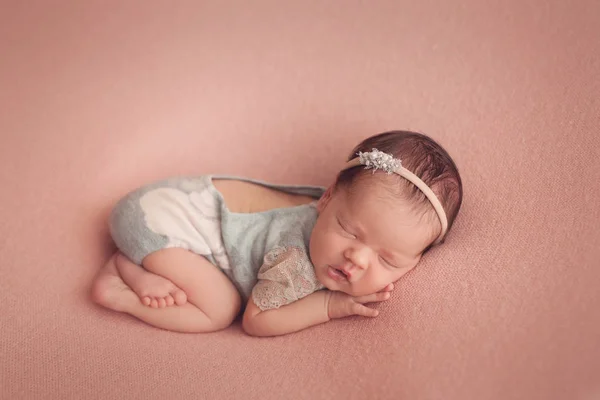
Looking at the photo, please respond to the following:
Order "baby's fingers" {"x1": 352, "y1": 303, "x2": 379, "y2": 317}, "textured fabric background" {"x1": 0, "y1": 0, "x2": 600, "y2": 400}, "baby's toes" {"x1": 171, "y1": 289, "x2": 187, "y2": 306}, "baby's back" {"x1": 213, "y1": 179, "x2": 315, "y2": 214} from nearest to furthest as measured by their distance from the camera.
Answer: "textured fabric background" {"x1": 0, "y1": 0, "x2": 600, "y2": 400}, "baby's fingers" {"x1": 352, "y1": 303, "x2": 379, "y2": 317}, "baby's toes" {"x1": 171, "y1": 289, "x2": 187, "y2": 306}, "baby's back" {"x1": 213, "y1": 179, "x2": 315, "y2": 214}

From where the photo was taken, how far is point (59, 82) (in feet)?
4.78

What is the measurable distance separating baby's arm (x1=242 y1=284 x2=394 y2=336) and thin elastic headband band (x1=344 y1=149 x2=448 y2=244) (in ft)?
0.62

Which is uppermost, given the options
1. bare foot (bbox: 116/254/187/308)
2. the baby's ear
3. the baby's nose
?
the baby's ear

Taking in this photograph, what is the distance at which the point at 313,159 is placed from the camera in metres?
1.49

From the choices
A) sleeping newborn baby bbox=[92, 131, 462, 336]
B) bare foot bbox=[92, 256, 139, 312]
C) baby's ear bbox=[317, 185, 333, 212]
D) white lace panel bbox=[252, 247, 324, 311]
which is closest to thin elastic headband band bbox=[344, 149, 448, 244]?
sleeping newborn baby bbox=[92, 131, 462, 336]

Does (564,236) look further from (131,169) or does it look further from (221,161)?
(131,169)

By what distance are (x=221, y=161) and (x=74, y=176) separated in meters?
0.37

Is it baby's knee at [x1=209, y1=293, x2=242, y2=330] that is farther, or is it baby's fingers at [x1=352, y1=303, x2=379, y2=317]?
baby's knee at [x1=209, y1=293, x2=242, y2=330]

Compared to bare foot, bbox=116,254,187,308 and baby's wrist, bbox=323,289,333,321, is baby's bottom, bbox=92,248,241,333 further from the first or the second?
baby's wrist, bbox=323,289,333,321

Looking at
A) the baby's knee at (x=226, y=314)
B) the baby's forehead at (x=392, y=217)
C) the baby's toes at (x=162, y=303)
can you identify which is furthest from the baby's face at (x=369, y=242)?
the baby's toes at (x=162, y=303)

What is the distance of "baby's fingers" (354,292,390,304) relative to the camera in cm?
110

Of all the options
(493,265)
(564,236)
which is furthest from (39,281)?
(564,236)

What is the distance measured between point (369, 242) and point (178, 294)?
1.40 ft

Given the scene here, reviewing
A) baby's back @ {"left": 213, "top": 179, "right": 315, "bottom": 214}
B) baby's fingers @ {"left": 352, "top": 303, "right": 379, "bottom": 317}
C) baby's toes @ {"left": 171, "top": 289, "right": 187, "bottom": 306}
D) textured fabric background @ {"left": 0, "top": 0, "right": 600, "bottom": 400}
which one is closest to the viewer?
textured fabric background @ {"left": 0, "top": 0, "right": 600, "bottom": 400}
